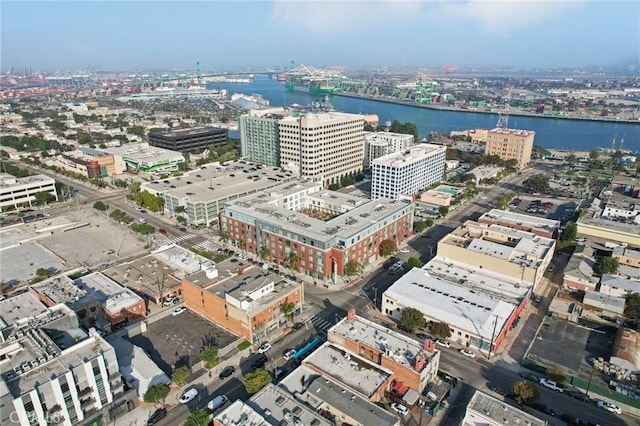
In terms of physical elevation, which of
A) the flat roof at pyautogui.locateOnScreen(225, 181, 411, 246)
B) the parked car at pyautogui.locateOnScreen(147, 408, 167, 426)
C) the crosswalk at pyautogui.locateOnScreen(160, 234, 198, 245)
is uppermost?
the flat roof at pyautogui.locateOnScreen(225, 181, 411, 246)

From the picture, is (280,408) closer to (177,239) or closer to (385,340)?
(385,340)

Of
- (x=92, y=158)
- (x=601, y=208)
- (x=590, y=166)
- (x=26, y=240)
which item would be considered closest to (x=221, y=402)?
(x=26, y=240)

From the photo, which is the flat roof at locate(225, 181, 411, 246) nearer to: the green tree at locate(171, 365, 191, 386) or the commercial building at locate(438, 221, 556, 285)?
the commercial building at locate(438, 221, 556, 285)

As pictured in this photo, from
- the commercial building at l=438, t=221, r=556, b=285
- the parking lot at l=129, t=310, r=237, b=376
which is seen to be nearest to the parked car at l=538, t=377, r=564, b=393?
the commercial building at l=438, t=221, r=556, b=285

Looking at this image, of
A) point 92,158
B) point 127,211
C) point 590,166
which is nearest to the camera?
point 127,211

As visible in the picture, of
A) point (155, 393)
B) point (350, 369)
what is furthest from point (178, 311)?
point (350, 369)

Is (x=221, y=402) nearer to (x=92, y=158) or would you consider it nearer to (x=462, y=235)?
(x=462, y=235)

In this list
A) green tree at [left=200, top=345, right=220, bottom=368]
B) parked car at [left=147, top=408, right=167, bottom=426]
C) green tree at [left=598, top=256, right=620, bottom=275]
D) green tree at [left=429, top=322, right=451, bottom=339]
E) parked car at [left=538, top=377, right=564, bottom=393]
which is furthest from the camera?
green tree at [left=598, top=256, right=620, bottom=275]
